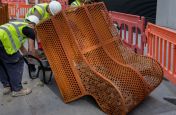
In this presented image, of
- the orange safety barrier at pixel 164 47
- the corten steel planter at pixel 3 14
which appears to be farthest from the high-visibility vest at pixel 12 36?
the corten steel planter at pixel 3 14

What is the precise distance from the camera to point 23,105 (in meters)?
5.77

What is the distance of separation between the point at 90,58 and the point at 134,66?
2.49 ft

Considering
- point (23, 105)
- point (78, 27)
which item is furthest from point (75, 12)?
point (23, 105)

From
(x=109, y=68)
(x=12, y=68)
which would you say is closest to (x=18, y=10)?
(x=12, y=68)

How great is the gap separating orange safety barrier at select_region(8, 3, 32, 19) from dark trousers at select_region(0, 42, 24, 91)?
992 cm

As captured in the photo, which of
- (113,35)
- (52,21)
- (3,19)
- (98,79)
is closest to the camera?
(98,79)

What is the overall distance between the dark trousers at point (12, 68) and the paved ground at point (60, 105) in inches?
9.9

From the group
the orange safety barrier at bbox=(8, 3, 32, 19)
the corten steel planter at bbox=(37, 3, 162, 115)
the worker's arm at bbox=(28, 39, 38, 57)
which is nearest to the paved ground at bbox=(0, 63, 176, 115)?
the corten steel planter at bbox=(37, 3, 162, 115)

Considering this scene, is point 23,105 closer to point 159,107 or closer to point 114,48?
point 114,48

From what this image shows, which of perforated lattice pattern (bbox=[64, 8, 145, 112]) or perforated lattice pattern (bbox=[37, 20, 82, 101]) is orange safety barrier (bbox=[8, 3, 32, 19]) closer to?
perforated lattice pattern (bbox=[37, 20, 82, 101])

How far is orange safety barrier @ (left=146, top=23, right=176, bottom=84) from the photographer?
6012 millimetres

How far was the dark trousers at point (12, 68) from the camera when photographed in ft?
19.5

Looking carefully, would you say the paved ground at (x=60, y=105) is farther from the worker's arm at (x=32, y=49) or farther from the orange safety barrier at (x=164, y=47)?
the worker's arm at (x=32, y=49)

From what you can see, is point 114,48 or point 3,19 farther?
point 3,19
